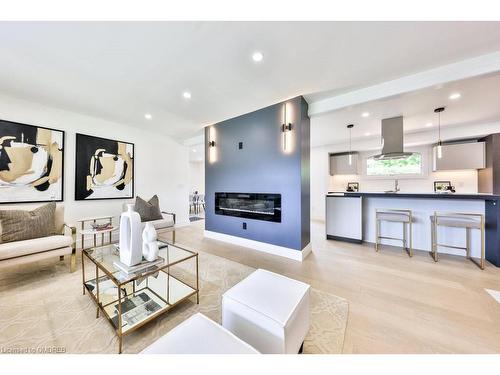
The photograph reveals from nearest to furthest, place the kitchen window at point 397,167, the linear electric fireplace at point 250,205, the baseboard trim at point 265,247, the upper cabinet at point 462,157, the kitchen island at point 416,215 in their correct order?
the kitchen island at point 416,215
the baseboard trim at point 265,247
the linear electric fireplace at point 250,205
the upper cabinet at point 462,157
the kitchen window at point 397,167

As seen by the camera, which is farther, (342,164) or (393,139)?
(342,164)

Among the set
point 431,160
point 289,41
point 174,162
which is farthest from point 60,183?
point 431,160

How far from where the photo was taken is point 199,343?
85 centimetres

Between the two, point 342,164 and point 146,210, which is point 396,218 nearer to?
point 342,164

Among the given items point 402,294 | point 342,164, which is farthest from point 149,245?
point 342,164

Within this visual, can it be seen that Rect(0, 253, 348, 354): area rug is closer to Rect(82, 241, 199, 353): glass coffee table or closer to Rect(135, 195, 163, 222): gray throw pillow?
Rect(82, 241, 199, 353): glass coffee table

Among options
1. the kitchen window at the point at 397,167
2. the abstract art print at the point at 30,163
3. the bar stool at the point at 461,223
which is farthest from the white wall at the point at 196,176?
the bar stool at the point at 461,223

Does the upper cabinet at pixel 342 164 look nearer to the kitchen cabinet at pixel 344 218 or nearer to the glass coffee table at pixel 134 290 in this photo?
the kitchen cabinet at pixel 344 218

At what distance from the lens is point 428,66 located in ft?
6.97

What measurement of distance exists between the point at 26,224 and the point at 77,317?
175 cm

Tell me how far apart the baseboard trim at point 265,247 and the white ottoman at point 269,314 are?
5.43 ft

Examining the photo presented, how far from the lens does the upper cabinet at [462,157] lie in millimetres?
4285

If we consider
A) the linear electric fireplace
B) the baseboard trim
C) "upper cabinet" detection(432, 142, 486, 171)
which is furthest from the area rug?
"upper cabinet" detection(432, 142, 486, 171)
